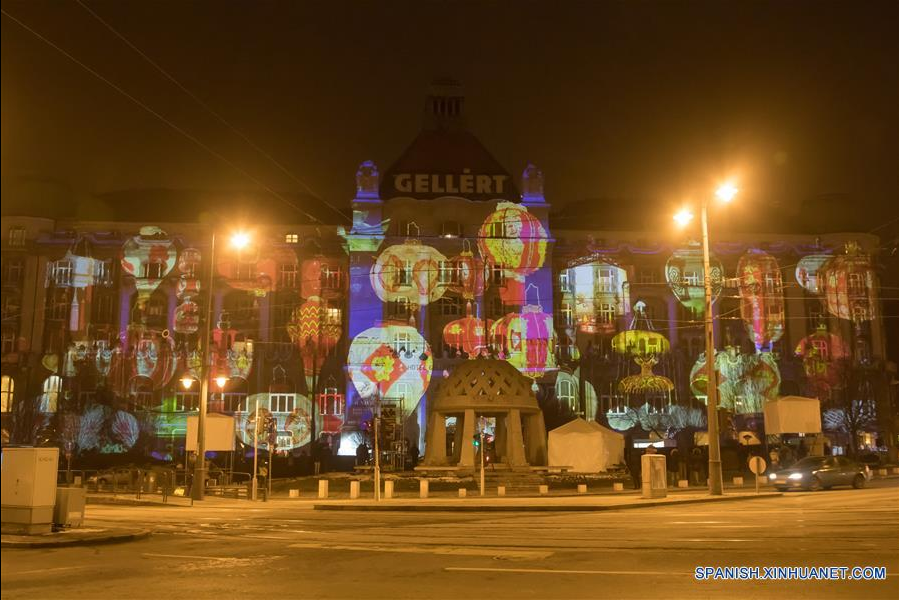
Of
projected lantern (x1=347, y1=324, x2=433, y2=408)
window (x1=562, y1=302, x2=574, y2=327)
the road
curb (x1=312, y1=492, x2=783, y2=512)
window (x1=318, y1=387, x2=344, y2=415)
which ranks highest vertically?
window (x1=562, y1=302, x2=574, y2=327)

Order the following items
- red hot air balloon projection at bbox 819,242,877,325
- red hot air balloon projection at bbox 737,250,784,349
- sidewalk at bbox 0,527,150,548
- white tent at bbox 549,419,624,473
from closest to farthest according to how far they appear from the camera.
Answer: sidewalk at bbox 0,527,150,548 < white tent at bbox 549,419,624,473 < red hot air balloon projection at bbox 737,250,784,349 < red hot air balloon projection at bbox 819,242,877,325

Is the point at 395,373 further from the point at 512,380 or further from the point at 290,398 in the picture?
the point at 512,380

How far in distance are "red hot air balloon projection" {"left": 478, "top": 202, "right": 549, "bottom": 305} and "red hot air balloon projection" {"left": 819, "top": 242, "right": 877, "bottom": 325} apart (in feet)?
79.8

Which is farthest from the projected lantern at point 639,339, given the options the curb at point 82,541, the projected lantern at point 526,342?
the curb at point 82,541

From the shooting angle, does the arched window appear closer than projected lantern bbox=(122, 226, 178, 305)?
Yes

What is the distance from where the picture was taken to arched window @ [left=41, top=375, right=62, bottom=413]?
6078 centimetres

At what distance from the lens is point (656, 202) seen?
77.0m

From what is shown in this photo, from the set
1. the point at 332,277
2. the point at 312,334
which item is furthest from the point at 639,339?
the point at 312,334

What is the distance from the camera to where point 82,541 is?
13.5 metres

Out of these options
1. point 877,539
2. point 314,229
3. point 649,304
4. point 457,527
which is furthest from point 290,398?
point 877,539

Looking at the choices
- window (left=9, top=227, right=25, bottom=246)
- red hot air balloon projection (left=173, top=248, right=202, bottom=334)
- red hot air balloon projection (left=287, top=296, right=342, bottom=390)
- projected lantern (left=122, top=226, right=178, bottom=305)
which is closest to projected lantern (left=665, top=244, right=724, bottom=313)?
red hot air balloon projection (left=287, top=296, right=342, bottom=390)

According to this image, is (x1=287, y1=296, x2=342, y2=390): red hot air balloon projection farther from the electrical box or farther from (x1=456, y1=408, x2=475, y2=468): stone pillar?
the electrical box

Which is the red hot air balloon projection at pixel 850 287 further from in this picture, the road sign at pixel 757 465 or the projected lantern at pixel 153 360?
the projected lantern at pixel 153 360

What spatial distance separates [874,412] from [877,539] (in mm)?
57525
